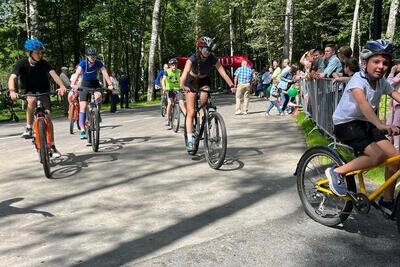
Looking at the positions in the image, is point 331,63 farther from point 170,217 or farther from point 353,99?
point 170,217

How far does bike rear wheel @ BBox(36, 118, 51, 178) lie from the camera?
7.42 meters

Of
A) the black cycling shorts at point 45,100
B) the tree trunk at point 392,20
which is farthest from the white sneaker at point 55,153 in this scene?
the tree trunk at point 392,20

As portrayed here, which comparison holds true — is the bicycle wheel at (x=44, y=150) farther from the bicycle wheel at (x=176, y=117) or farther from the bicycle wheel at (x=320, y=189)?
the bicycle wheel at (x=176, y=117)

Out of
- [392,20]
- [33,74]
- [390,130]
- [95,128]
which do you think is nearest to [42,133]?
[33,74]

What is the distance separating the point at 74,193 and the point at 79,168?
1616 mm

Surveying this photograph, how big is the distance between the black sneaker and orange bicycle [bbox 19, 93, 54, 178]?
4.80 m

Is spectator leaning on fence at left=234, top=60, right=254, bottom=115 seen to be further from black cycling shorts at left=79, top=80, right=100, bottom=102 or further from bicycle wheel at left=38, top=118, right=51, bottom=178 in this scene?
bicycle wheel at left=38, top=118, right=51, bottom=178

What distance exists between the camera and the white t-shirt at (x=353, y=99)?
468cm

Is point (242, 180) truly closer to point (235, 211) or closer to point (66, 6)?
point (235, 211)

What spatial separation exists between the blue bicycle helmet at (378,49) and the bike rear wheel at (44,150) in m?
4.79

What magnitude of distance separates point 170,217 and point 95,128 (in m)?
4.54

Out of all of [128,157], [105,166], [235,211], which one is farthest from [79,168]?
[235,211]

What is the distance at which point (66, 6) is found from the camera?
37.8 metres

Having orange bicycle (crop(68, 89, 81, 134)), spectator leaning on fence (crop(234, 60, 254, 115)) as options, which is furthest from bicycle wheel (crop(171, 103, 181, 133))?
spectator leaning on fence (crop(234, 60, 254, 115))
